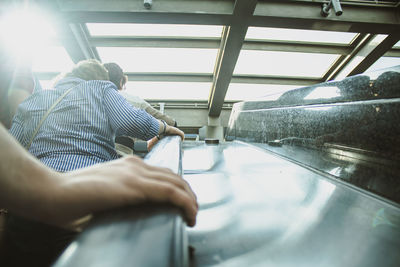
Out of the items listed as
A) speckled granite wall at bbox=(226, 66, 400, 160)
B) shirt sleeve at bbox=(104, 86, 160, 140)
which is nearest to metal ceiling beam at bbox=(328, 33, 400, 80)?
speckled granite wall at bbox=(226, 66, 400, 160)

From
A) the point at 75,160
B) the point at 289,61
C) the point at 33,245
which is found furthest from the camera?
the point at 289,61

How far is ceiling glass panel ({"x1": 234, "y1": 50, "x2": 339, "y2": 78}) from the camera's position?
13.5 ft

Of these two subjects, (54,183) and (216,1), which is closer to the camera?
(54,183)

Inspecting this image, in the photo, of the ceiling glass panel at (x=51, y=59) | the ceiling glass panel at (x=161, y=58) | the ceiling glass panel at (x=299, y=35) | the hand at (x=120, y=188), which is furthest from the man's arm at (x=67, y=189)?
the ceiling glass panel at (x=51, y=59)

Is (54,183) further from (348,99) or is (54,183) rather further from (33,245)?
(348,99)

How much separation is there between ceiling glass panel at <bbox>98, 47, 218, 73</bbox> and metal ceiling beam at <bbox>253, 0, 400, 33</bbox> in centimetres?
124

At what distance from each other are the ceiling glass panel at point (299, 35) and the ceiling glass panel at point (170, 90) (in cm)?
162

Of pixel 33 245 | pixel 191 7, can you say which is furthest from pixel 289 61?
pixel 33 245

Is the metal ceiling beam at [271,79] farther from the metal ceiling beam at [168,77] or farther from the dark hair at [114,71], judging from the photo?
the dark hair at [114,71]

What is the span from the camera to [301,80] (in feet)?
15.5

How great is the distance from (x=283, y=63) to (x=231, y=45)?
1.61 metres

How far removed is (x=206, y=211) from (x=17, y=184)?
50 cm

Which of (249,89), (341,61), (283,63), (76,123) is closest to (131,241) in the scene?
(76,123)

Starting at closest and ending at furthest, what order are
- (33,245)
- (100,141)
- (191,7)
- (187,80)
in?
(33,245) < (100,141) < (191,7) < (187,80)
